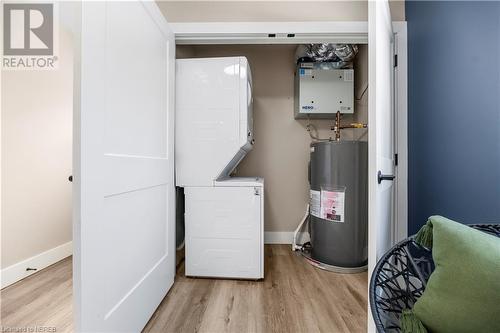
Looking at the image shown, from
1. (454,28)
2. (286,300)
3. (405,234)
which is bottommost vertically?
(286,300)

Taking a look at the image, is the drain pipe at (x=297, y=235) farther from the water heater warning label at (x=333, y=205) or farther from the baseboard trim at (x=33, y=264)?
the baseboard trim at (x=33, y=264)

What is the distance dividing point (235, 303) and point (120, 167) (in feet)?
3.37

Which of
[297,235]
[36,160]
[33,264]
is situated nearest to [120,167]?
[36,160]

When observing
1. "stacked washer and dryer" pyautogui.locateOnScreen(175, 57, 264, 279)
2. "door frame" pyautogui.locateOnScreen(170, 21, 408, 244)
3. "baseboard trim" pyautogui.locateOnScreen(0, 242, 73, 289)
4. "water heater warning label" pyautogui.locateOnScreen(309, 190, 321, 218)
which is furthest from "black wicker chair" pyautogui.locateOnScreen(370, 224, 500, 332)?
"baseboard trim" pyautogui.locateOnScreen(0, 242, 73, 289)

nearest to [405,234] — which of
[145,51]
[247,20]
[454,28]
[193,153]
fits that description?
[454,28]

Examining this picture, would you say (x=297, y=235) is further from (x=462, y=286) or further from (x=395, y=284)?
(x=462, y=286)

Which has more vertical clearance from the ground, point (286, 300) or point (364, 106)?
point (364, 106)

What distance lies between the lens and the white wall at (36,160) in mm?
1555

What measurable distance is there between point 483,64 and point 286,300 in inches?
60.9

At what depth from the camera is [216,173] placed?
1606 millimetres

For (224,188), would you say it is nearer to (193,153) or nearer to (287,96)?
(193,153)

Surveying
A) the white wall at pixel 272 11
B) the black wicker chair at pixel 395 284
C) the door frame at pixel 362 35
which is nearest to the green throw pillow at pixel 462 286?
the black wicker chair at pixel 395 284

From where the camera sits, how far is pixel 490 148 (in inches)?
37.2

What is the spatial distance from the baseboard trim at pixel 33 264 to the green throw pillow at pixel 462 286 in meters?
2.28
